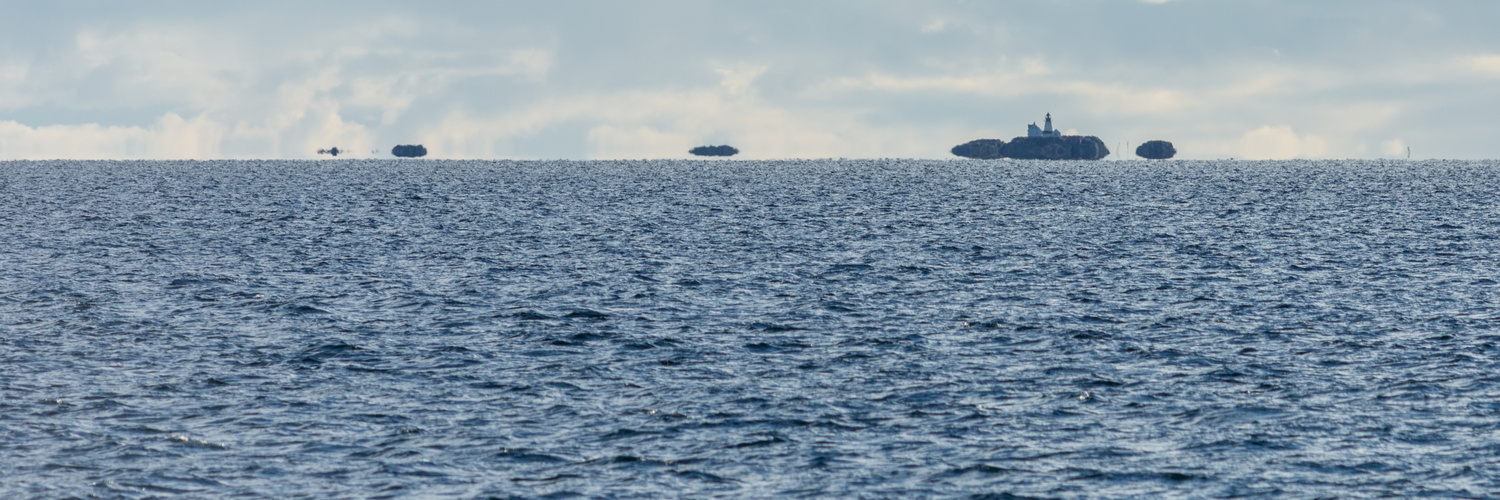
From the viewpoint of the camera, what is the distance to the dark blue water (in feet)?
82.5

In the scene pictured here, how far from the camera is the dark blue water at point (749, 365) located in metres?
25.2

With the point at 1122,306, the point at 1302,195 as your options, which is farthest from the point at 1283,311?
the point at 1302,195

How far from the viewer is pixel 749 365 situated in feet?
116

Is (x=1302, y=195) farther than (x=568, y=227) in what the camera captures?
Yes

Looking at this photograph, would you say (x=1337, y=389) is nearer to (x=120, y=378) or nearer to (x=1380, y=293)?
(x=1380, y=293)

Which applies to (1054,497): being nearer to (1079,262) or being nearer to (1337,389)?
(1337,389)

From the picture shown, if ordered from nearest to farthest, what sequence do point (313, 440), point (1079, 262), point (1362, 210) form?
point (313, 440) < point (1079, 262) < point (1362, 210)

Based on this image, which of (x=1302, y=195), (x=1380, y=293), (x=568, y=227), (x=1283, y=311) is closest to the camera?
(x=1283, y=311)

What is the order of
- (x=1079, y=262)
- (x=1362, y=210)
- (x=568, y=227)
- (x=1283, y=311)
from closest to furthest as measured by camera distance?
(x=1283, y=311), (x=1079, y=262), (x=568, y=227), (x=1362, y=210)

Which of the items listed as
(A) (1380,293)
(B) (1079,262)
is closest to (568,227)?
(B) (1079,262)

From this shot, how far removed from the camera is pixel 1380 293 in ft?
159

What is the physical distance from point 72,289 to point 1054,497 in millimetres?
39263

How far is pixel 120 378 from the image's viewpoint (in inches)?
1312

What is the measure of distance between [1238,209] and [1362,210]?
8.00 meters
